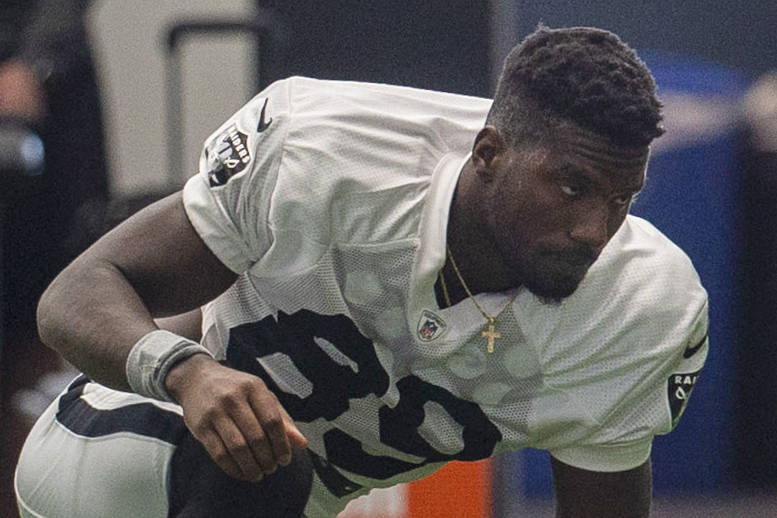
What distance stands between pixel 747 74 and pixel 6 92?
3700mm

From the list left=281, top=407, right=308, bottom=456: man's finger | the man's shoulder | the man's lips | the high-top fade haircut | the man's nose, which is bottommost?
the man's shoulder

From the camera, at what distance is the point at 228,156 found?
7.69ft

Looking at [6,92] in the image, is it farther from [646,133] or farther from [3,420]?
[646,133]

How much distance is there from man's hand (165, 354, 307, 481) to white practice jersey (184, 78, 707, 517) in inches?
14.1

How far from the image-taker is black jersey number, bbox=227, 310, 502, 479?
7.98 ft

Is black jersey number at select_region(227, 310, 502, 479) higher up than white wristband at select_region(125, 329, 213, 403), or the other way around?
white wristband at select_region(125, 329, 213, 403)

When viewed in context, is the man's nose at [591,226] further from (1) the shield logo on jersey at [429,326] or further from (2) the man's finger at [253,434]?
Answer: (2) the man's finger at [253,434]

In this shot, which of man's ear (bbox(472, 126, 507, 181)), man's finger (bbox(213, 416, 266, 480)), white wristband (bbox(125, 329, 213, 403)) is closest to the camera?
man's finger (bbox(213, 416, 266, 480))

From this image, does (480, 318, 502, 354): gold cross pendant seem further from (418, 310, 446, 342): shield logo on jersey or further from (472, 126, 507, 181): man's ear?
(472, 126, 507, 181): man's ear

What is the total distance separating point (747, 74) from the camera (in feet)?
21.8

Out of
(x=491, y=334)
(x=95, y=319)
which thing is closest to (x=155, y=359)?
(x=95, y=319)

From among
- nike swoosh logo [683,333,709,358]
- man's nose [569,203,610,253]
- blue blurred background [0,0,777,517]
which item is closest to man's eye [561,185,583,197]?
man's nose [569,203,610,253]

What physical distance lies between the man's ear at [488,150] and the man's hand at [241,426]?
52 centimetres

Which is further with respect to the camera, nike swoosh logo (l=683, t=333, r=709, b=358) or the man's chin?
nike swoosh logo (l=683, t=333, r=709, b=358)
